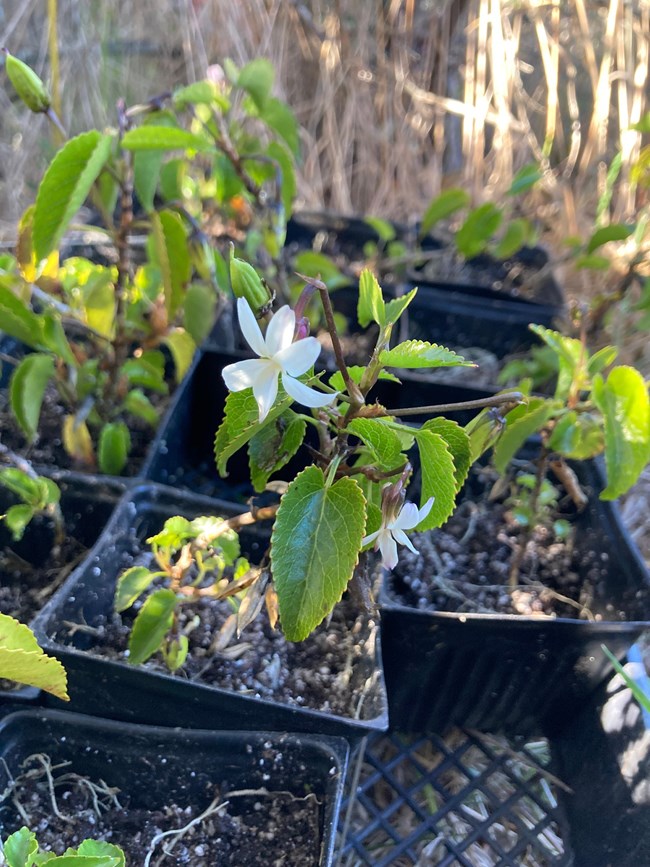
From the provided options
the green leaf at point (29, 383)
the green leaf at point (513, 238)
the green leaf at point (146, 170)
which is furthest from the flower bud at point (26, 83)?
the green leaf at point (513, 238)

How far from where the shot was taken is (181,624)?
702 millimetres

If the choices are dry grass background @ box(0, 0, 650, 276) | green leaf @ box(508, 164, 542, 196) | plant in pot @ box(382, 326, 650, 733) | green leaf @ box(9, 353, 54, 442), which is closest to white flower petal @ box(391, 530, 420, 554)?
plant in pot @ box(382, 326, 650, 733)

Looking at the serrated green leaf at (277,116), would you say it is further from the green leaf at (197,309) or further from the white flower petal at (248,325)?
the white flower petal at (248,325)

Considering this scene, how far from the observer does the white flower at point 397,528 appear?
432mm

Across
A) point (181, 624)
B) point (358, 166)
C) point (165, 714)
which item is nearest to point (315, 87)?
point (358, 166)

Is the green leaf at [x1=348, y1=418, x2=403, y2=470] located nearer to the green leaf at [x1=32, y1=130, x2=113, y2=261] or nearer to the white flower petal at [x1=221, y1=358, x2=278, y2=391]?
→ the white flower petal at [x1=221, y1=358, x2=278, y2=391]

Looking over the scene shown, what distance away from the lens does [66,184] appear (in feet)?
2.12

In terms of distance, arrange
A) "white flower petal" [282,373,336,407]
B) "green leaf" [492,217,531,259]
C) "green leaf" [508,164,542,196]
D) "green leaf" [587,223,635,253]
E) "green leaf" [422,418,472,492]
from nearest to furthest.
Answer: "white flower petal" [282,373,336,407]
"green leaf" [422,418,472,492]
"green leaf" [587,223,635,253]
"green leaf" [508,164,542,196]
"green leaf" [492,217,531,259]

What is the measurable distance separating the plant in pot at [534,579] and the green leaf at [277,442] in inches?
8.4

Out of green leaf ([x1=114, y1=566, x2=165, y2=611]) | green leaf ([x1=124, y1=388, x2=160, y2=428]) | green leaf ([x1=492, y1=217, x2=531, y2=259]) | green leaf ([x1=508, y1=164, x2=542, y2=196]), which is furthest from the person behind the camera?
green leaf ([x1=492, y1=217, x2=531, y2=259])

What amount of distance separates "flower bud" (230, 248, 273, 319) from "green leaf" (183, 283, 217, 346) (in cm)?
45

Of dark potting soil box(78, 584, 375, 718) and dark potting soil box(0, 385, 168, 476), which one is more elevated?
dark potting soil box(0, 385, 168, 476)

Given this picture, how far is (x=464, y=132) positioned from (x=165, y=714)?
1.39 meters

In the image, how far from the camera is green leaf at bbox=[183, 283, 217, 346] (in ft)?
2.94
